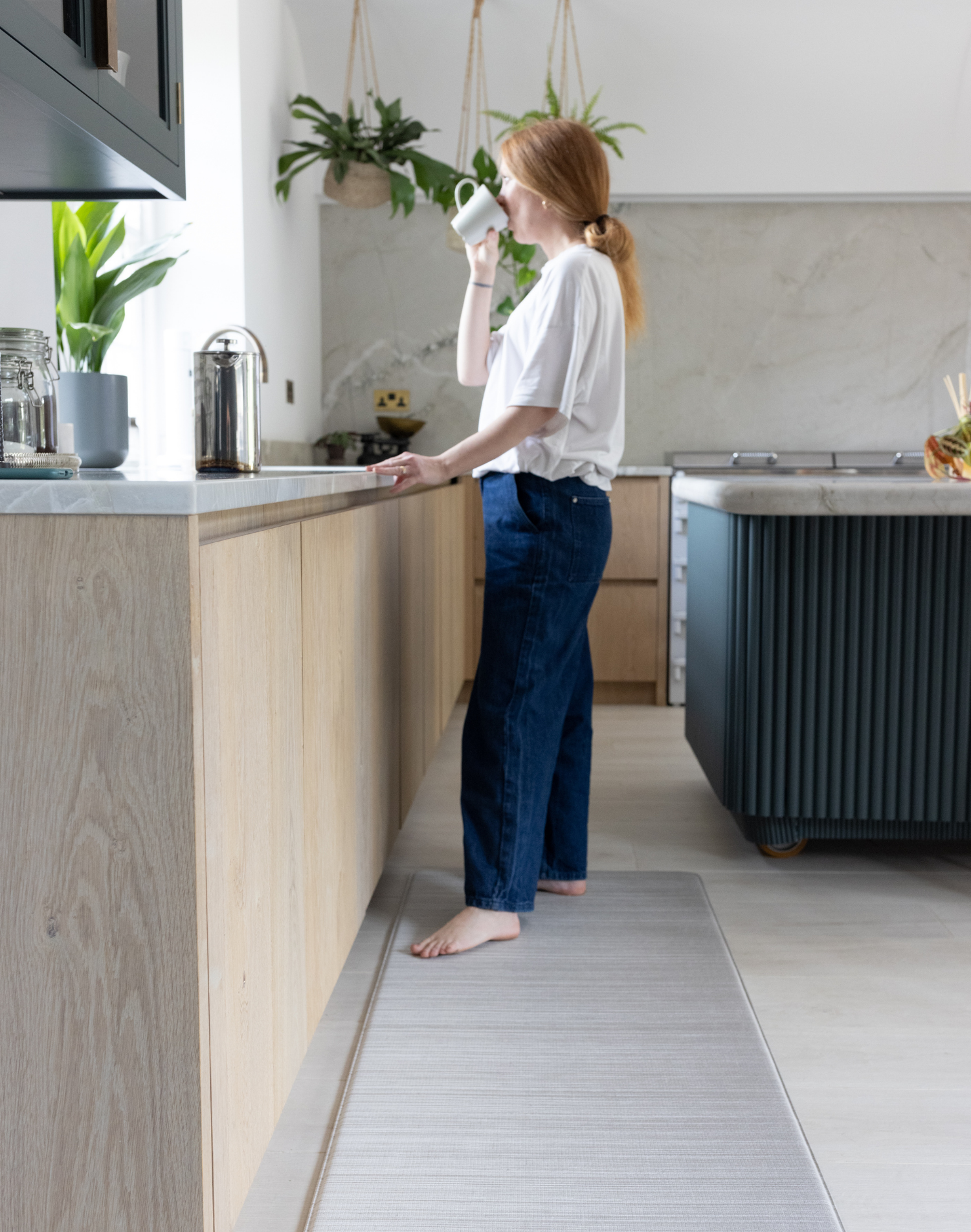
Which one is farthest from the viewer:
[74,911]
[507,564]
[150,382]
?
[150,382]

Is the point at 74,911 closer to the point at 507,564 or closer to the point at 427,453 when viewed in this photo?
the point at 507,564

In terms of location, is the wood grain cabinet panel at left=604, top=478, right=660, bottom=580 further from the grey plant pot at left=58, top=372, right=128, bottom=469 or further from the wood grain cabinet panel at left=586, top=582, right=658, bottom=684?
the grey plant pot at left=58, top=372, right=128, bottom=469

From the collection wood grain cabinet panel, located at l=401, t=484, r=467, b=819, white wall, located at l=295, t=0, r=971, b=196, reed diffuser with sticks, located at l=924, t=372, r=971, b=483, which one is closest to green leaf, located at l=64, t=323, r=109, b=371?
wood grain cabinet panel, located at l=401, t=484, r=467, b=819

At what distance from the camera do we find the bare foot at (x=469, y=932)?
1940 mm

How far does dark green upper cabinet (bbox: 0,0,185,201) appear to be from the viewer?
109 centimetres

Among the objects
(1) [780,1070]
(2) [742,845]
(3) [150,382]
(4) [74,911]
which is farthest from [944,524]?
(3) [150,382]

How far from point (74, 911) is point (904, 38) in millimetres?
4475

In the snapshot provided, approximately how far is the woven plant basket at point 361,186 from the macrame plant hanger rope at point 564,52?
85 centimetres

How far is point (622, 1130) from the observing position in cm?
141

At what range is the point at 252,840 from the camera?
1.07m

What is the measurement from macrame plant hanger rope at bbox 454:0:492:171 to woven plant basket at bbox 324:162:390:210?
29.9 inches

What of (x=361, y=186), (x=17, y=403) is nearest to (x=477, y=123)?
(x=361, y=186)

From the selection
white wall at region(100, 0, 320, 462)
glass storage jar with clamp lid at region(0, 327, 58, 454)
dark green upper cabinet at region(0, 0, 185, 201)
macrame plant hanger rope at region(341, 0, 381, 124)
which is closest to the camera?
dark green upper cabinet at region(0, 0, 185, 201)

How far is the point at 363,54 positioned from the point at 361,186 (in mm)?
868
